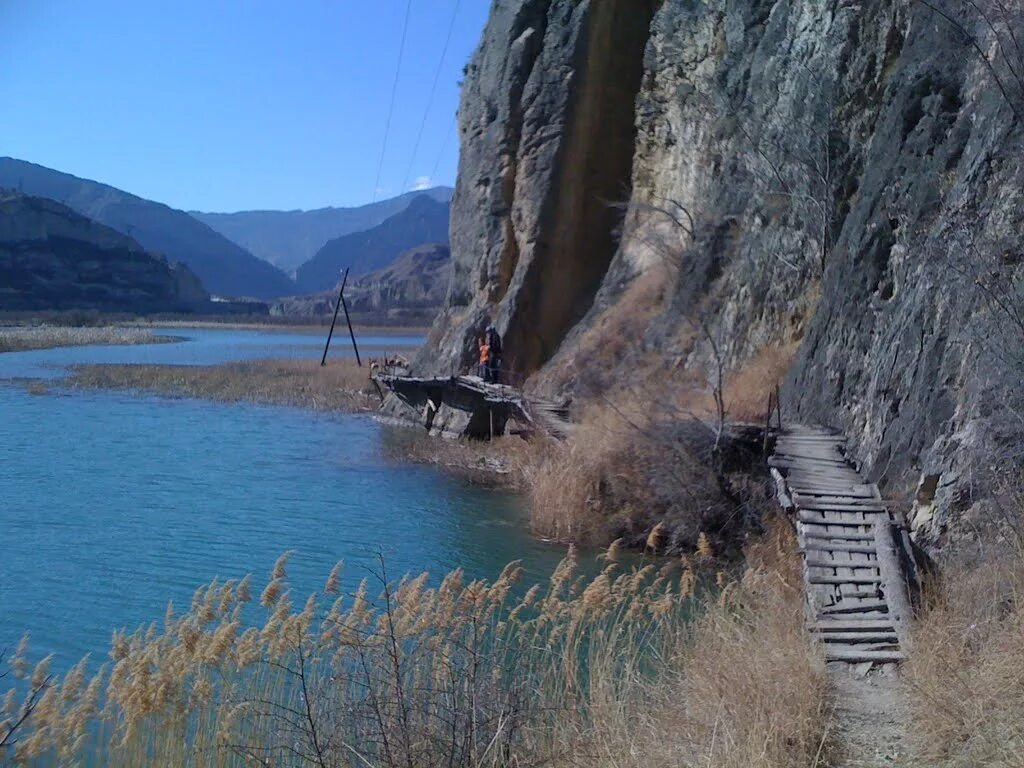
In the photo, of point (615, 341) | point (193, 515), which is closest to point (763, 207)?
point (615, 341)

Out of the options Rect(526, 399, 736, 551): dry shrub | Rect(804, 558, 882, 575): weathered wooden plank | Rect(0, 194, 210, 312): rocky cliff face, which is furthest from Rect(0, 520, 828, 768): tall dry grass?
Rect(0, 194, 210, 312): rocky cliff face

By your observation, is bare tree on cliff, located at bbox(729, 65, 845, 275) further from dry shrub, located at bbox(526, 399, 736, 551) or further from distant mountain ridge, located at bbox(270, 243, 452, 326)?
distant mountain ridge, located at bbox(270, 243, 452, 326)

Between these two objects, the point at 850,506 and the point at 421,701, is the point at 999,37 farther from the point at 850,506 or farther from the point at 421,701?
the point at 421,701

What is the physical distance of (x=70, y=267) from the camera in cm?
12688

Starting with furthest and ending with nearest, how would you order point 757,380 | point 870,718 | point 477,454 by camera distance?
point 477,454
point 757,380
point 870,718

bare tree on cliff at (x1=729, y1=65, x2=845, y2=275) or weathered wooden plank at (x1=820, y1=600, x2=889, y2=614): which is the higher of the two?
bare tree on cliff at (x1=729, y1=65, x2=845, y2=275)

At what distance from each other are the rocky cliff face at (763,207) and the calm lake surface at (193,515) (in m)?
5.19

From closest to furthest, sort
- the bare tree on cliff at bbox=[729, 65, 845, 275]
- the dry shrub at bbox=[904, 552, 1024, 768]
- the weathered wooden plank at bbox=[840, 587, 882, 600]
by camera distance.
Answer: the dry shrub at bbox=[904, 552, 1024, 768] < the weathered wooden plank at bbox=[840, 587, 882, 600] < the bare tree on cliff at bbox=[729, 65, 845, 275]

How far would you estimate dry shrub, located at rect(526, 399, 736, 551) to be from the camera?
15469 mm

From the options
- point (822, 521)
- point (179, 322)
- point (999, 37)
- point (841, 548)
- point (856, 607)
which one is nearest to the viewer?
point (856, 607)

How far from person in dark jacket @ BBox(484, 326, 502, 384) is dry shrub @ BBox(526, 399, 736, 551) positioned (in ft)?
39.2

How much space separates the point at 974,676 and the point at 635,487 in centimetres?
1031

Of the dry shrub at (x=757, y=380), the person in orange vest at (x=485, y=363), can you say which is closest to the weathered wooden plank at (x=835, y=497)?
the dry shrub at (x=757, y=380)

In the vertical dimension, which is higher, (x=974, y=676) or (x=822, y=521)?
(x=822, y=521)
